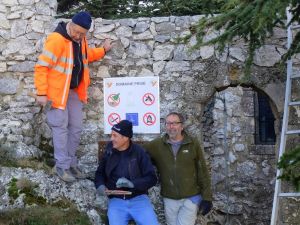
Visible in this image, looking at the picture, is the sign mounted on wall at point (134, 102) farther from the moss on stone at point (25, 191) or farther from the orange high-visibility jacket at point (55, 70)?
the moss on stone at point (25, 191)

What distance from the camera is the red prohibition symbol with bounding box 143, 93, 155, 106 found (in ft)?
19.6

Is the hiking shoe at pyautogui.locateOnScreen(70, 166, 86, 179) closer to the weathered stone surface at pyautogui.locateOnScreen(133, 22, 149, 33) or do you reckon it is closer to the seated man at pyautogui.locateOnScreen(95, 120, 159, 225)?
the seated man at pyautogui.locateOnScreen(95, 120, 159, 225)

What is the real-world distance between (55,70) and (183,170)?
67.8 inches

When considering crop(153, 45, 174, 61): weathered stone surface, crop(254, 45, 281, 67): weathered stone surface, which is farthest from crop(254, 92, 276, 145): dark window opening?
crop(153, 45, 174, 61): weathered stone surface

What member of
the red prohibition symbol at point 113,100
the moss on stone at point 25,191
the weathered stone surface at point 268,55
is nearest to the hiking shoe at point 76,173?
the moss on stone at point 25,191

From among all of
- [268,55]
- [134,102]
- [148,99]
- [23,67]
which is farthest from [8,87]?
[268,55]

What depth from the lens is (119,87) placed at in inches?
238

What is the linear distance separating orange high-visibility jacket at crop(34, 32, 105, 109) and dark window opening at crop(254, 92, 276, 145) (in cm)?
453

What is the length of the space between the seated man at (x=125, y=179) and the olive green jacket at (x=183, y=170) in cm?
29

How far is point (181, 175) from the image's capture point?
16.9 ft

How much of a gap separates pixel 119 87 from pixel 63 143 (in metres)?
1.06

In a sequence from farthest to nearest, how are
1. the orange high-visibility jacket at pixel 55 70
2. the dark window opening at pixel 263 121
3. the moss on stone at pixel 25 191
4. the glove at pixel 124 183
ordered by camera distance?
the dark window opening at pixel 263 121, the orange high-visibility jacket at pixel 55 70, the moss on stone at pixel 25 191, the glove at pixel 124 183

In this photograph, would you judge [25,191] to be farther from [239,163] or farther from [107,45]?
[239,163]

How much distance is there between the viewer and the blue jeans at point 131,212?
482 cm
